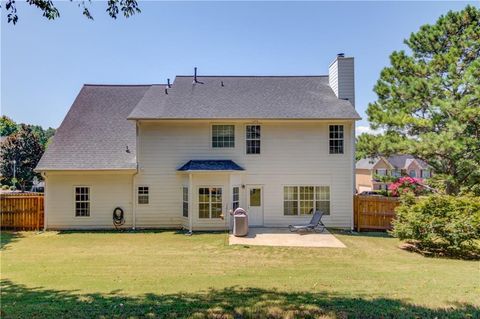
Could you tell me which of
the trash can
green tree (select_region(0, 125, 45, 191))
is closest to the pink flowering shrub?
the trash can

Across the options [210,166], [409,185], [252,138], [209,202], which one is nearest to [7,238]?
[209,202]

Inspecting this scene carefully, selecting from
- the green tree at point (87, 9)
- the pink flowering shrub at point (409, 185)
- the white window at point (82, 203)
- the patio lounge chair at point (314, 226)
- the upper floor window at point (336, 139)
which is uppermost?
the green tree at point (87, 9)

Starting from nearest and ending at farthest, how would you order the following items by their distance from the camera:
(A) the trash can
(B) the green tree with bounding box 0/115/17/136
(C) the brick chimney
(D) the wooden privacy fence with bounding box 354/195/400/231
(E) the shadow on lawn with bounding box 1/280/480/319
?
(E) the shadow on lawn with bounding box 1/280/480/319, (A) the trash can, (D) the wooden privacy fence with bounding box 354/195/400/231, (C) the brick chimney, (B) the green tree with bounding box 0/115/17/136

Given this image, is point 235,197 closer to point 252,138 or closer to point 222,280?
point 252,138

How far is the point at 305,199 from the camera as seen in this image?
50.7ft

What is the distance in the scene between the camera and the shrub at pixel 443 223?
10.5 metres

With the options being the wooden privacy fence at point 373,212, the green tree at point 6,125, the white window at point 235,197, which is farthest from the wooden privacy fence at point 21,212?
the green tree at point 6,125

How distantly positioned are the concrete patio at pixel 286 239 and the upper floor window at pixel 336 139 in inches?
162

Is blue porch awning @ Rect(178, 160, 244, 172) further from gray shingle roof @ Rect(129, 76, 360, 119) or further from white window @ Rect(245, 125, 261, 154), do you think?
gray shingle roof @ Rect(129, 76, 360, 119)

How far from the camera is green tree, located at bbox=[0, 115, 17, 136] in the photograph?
52006mm

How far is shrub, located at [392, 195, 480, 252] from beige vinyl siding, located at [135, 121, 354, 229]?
4.07m

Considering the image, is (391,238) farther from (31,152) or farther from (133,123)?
(31,152)

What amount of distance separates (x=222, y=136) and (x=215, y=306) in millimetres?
11137

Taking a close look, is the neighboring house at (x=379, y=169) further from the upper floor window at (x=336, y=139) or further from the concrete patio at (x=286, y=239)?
the concrete patio at (x=286, y=239)
